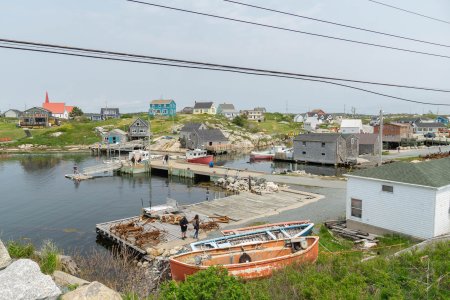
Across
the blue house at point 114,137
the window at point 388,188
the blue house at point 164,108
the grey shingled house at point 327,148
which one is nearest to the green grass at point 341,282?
the window at point 388,188

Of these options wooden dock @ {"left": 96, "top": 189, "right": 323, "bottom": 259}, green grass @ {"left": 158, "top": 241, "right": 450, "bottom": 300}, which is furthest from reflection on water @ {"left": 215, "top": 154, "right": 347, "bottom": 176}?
green grass @ {"left": 158, "top": 241, "right": 450, "bottom": 300}

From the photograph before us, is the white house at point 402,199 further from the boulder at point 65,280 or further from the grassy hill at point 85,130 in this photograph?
the grassy hill at point 85,130

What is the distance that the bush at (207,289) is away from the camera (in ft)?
28.5

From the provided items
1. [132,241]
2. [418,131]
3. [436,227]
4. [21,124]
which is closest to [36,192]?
[132,241]

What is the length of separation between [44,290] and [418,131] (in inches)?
5165

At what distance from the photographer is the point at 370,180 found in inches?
832

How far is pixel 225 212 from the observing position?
94.1ft

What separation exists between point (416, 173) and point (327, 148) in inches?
1739

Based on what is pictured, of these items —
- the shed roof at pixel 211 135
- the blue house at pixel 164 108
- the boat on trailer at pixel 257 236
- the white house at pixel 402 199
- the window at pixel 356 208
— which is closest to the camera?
the boat on trailer at pixel 257 236

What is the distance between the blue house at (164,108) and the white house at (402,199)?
12222 centimetres

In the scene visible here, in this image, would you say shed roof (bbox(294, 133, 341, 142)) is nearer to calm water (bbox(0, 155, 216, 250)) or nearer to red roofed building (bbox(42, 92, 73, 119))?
calm water (bbox(0, 155, 216, 250))

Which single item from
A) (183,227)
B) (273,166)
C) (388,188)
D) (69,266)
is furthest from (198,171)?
(69,266)

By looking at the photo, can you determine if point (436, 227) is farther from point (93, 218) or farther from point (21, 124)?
point (21, 124)

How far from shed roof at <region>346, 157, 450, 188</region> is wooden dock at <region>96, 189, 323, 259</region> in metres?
9.12
